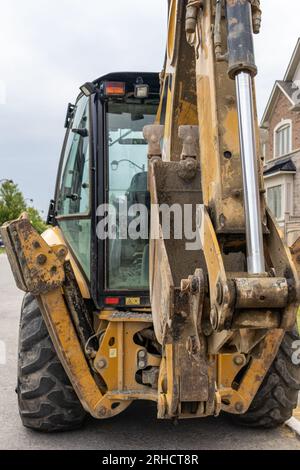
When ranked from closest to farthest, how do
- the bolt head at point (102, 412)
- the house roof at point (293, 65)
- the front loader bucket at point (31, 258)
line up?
the front loader bucket at point (31, 258)
the bolt head at point (102, 412)
the house roof at point (293, 65)

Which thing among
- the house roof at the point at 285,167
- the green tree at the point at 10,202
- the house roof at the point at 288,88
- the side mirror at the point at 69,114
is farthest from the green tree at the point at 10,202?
Result: the side mirror at the point at 69,114

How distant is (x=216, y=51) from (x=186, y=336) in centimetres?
144

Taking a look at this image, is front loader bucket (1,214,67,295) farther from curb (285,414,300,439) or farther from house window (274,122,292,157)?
house window (274,122,292,157)

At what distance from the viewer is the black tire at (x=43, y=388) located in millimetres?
4504

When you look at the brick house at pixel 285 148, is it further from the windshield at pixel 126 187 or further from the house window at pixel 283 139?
the windshield at pixel 126 187

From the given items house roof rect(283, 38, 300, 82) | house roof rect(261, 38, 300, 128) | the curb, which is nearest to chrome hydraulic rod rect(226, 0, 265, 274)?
the curb

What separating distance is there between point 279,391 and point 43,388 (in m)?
1.75

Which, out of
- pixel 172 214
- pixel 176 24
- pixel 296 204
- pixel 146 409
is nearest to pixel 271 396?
pixel 146 409

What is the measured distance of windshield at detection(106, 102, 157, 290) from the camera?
176 inches

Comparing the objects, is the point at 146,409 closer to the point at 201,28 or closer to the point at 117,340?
the point at 117,340

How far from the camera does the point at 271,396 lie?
4.67m

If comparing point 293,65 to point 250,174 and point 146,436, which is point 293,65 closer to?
point 146,436

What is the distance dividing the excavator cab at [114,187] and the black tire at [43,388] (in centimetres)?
57

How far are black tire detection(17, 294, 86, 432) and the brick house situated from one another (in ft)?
56.7
